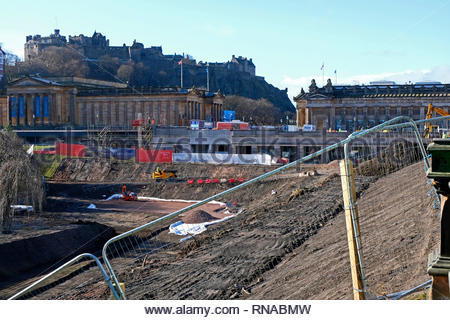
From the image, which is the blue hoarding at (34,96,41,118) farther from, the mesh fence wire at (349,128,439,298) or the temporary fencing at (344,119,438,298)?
the mesh fence wire at (349,128,439,298)

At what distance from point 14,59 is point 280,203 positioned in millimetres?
148678

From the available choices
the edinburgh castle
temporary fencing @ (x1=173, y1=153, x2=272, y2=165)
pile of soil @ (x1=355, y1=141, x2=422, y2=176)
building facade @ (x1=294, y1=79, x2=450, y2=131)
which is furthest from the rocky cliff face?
pile of soil @ (x1=355, y1=141, x2=422, y2=176)

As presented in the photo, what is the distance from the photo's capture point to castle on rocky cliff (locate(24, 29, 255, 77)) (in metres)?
164

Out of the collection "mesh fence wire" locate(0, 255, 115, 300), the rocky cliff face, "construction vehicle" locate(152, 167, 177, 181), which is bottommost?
"mesh fence wire" locate(0, 255, 115, 300)

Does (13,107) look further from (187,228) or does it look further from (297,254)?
(297,254)

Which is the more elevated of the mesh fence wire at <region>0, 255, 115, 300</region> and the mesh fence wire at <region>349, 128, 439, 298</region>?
the mesh fence wire at <region>349, 128, 439, 298</region>

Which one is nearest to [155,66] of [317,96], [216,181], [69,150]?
[317,96]

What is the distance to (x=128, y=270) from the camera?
→ 71.0 ft

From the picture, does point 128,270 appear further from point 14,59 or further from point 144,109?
point 14,59

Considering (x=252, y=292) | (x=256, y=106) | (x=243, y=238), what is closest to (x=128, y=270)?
(x=243, y=238)

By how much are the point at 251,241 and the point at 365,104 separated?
57.1 m

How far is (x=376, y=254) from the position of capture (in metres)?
13.4

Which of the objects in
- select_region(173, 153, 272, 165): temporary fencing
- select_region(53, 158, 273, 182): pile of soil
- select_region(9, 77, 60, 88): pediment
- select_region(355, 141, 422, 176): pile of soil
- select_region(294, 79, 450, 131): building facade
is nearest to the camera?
select_region(355, 141, 422, 176): pile of soil

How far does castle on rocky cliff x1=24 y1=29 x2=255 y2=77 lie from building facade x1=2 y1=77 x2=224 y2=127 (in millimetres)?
68931
